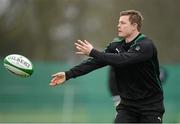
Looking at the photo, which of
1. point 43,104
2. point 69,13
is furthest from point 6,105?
point 69,13

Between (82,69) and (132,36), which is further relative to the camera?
(82,69)

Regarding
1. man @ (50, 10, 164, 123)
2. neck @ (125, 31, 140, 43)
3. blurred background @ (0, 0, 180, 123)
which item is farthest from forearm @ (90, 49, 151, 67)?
blurred background @ (0, 0, 180, 123)

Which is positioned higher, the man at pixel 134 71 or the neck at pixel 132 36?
the neck at pixel 132 36

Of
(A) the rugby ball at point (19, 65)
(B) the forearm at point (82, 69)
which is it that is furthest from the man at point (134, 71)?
(A) the rugby ball at point (19, 65)

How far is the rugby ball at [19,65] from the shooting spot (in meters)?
9.50

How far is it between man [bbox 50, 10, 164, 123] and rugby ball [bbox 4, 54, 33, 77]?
1.01 meters

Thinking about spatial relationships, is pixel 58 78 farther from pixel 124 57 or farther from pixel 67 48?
pixel 67 48

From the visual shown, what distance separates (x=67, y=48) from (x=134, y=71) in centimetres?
2353

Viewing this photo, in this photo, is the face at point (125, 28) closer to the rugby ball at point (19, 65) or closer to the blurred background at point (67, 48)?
the rugby ball at point (19, 65)

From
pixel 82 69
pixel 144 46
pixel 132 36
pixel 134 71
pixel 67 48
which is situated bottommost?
pixel 134 71

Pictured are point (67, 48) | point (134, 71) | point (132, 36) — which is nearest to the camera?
point (134, 71)

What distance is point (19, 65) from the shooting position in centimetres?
952

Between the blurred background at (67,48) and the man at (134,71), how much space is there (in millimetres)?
7955

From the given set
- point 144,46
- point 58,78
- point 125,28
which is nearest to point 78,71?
point 58,78
